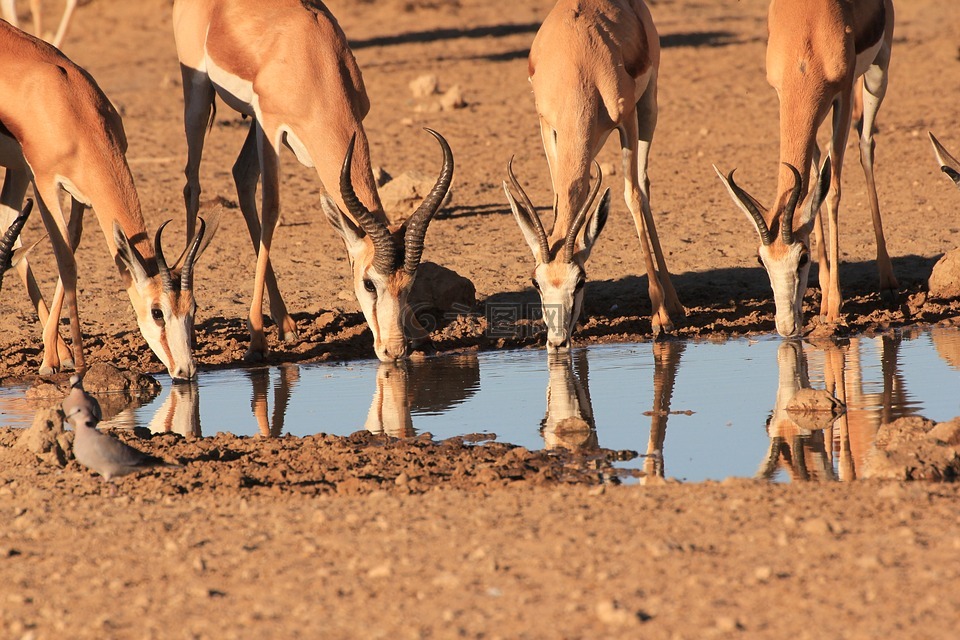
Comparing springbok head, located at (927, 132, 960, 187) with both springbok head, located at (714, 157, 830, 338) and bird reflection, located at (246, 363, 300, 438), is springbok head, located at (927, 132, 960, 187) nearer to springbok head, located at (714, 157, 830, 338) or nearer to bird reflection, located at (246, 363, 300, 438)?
springbok head, located at (714, 157, 830, 338)

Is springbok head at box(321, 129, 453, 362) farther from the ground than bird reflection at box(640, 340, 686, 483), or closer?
farther from the ground

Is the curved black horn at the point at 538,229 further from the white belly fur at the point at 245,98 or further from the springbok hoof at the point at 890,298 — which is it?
the springbok hoof at the point at 890,298

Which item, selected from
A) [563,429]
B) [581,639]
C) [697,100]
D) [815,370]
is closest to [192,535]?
[581,639]

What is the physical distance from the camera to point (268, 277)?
1049 centimetres

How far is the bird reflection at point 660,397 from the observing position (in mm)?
5988

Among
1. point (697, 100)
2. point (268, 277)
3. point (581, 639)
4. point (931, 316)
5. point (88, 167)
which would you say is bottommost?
point (581, 639)

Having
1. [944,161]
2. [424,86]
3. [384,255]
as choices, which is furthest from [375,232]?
[424,86]

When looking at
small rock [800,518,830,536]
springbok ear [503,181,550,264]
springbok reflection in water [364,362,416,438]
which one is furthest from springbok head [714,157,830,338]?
small rock [800,518,830,536]

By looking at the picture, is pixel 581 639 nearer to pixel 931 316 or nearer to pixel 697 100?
pixel 931 316

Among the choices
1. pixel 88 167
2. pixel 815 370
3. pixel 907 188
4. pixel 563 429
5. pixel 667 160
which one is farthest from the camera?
pixel 667 160

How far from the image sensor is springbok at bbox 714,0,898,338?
366 inches

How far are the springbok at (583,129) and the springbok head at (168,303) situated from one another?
234 cm

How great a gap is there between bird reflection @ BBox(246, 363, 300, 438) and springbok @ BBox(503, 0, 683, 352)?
6.14 ft

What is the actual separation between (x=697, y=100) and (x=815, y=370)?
1346 centimetres
